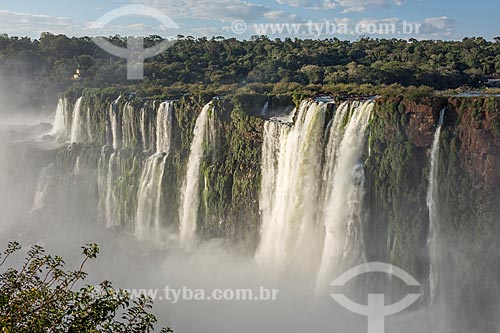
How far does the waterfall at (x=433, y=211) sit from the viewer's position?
1698 cm

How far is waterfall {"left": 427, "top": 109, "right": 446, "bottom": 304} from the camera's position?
17.0 m

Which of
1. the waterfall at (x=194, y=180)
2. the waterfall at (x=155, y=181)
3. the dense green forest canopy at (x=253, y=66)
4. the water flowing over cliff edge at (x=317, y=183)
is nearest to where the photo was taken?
the water flowing over cliff edge at (x=317, y=183)

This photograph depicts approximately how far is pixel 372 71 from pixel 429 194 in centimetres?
1965

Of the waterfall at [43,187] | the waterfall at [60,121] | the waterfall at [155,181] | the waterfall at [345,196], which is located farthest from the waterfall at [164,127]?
the waterfall at [60,121]

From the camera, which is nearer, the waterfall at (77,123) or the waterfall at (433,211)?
the waterfall at (433,211)

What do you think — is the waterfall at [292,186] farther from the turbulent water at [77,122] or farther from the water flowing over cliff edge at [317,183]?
the turbulent water at [77,122]

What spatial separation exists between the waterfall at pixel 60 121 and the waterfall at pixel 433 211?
28467 millimetres

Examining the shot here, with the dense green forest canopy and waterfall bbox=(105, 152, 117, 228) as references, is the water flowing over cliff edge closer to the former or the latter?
waterfall bbox=(105, 152, 117, 228)

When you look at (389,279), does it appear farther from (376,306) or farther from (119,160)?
(119,160)

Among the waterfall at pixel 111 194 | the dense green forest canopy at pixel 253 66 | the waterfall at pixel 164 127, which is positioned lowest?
the waterfall at pixel 111 194

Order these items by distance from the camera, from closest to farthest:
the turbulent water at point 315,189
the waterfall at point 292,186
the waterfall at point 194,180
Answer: the turbulent water at point 315,189 → the waterfall at point 292,186 → the waterfall at point 194,180

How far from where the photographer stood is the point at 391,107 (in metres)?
17.8

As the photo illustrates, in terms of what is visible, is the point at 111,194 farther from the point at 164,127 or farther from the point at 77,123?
the point at 77,123

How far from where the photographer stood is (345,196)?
61.8 ft
